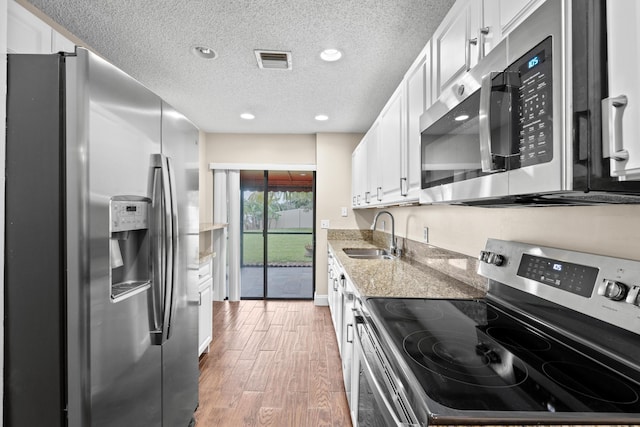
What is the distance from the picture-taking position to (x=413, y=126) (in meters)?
1.80

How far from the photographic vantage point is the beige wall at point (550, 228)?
0.91 m

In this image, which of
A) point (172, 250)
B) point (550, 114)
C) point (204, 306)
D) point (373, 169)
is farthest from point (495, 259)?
point (204, 306)

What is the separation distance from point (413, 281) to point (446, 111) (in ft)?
3.43

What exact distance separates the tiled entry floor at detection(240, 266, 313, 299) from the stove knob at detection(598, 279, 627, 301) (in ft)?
13.6

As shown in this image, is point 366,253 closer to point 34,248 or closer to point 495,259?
point 495,259

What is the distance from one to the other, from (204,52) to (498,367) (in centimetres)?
243

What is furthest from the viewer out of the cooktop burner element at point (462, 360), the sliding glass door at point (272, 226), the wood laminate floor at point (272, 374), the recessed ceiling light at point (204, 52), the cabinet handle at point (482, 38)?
the sliding glass door at point (272, 226)

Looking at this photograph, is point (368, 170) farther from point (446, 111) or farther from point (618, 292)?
point (618, 292)

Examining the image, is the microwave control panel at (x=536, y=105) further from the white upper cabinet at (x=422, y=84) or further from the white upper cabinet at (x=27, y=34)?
the white upper cabinet at (x=27, y=34)

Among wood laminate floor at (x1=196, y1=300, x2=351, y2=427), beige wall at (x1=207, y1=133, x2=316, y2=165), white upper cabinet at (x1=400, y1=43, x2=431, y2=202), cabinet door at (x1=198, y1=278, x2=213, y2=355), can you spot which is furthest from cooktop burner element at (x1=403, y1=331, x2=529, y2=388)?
beige wall at (x1=207, y1=133, x2=316, y2=165)

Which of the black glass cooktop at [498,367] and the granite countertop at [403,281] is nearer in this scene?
the black glass cooktop at [498,367]

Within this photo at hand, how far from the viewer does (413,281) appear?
1896 millimetres

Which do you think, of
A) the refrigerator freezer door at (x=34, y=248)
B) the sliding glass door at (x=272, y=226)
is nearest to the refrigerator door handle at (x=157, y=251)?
the refrigerator freezer door at (x=34, y=248)

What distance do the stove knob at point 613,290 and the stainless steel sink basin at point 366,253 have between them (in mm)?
2381
